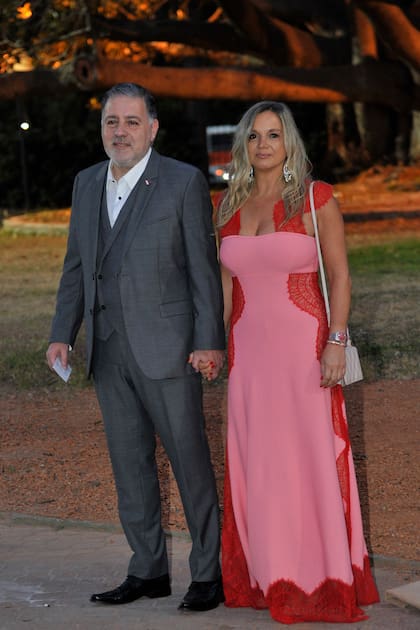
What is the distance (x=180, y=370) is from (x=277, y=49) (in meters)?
17.5

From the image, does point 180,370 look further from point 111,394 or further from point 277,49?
point 277,49

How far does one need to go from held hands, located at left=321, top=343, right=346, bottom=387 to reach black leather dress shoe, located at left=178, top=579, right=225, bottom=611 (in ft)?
3.08

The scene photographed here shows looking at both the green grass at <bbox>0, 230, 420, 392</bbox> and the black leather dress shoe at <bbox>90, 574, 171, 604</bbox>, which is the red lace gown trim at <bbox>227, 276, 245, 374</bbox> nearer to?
the black leather dress shoe at <bbox>90, 574, 171, 604</bbox>

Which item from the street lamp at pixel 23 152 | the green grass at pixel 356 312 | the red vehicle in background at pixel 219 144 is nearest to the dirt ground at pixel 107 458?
the green grass at pixel 356 312

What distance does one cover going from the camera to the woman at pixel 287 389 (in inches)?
183

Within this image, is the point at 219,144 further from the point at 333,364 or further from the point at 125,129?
the point at 333,364

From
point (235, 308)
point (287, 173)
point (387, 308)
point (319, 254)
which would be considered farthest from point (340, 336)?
point (387, 308)

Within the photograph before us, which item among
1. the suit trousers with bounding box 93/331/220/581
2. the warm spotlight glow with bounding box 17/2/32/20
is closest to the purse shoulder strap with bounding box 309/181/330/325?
the suit trousers with bounding box 93/331/220/581

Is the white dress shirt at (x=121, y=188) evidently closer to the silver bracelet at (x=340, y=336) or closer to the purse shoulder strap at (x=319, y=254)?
the purse shoulder strap at (x=319, y=254)

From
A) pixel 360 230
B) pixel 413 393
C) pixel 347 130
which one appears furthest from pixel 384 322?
pixel 347 130

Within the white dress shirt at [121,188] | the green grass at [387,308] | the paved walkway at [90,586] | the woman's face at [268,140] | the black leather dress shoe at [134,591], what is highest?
the woman's face at [268,140]

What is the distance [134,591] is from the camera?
4.96 metres

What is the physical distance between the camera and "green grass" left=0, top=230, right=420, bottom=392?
1009 centimetres

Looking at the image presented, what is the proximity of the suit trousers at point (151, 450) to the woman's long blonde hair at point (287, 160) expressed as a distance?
0.68m
